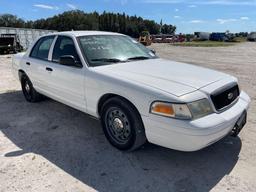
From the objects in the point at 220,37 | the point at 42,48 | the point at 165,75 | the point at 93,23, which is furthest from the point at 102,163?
the point at 93,23

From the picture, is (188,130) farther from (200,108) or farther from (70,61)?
(70,61)

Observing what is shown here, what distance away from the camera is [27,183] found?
10.3 ft

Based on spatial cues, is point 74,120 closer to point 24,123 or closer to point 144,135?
point 24,123

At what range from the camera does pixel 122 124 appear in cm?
371

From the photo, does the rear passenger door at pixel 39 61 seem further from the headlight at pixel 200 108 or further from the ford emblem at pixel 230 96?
the ford emblem at pixel 230 96

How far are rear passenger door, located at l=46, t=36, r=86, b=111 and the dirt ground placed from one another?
0.55 meters

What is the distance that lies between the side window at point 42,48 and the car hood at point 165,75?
1.73m

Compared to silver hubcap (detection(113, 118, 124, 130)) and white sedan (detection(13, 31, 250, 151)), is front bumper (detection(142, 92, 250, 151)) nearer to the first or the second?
white sedan (detection(13, 31, 250, 151))

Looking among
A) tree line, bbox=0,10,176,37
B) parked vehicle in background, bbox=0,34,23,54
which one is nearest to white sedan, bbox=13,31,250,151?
parked vehicle in background, bbox=0,34,23,54

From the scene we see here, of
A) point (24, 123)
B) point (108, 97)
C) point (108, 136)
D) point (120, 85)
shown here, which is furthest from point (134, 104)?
point (24, 123)

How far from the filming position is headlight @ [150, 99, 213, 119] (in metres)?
3.06

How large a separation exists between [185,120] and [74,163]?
157 centimetres

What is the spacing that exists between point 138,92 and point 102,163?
1051 millimetres

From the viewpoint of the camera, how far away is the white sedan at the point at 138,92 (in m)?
3.10
